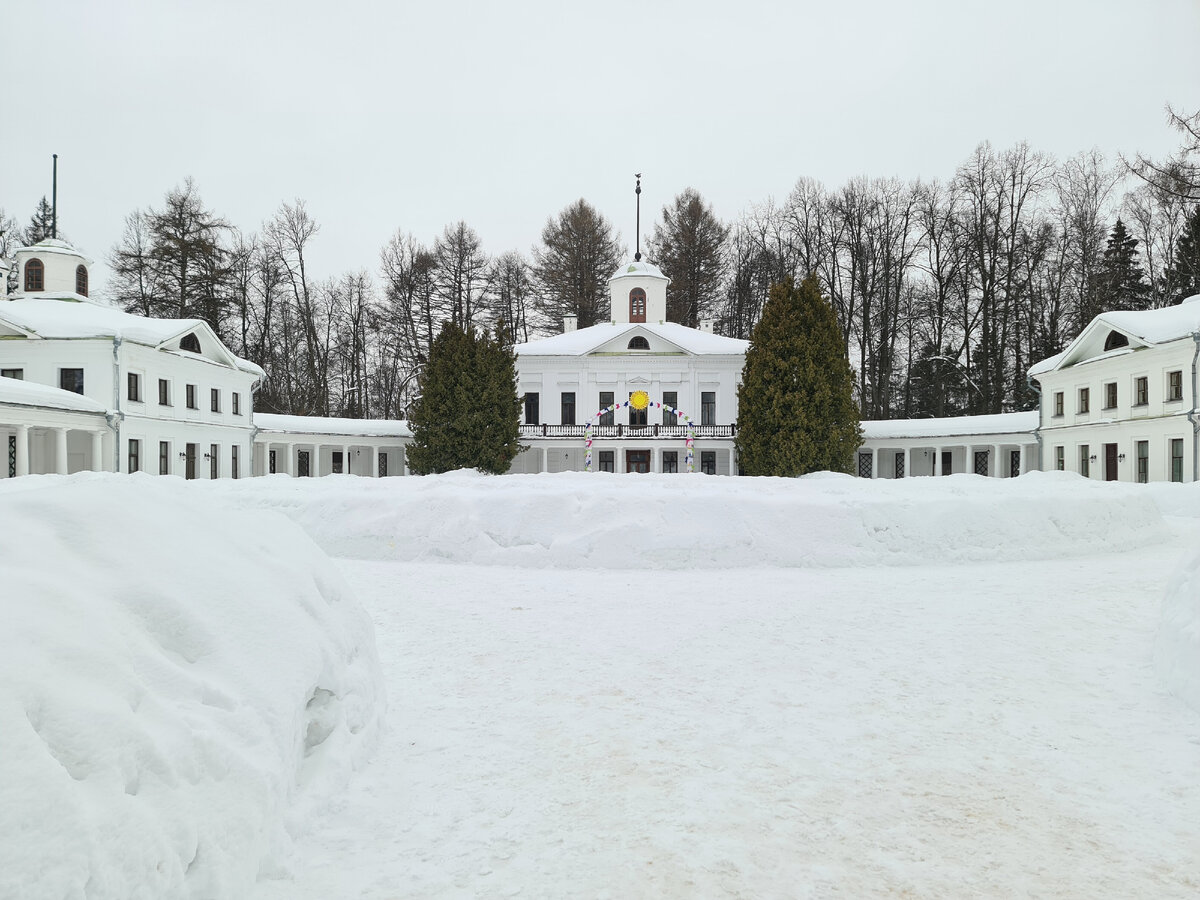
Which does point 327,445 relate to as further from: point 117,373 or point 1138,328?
point 1138,328

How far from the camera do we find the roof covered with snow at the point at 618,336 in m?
38.9

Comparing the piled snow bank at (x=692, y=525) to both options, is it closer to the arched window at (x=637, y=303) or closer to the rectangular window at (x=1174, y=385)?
the rectangular window at (x=1174, y=385)

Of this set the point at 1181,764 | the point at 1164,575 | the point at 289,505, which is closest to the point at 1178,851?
the point at 1181,764

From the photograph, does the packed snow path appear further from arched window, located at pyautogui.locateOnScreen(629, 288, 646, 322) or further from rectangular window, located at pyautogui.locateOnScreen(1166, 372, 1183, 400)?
arched window, located at pyautogui.locateOnScreen(629, 288, 646, 322)

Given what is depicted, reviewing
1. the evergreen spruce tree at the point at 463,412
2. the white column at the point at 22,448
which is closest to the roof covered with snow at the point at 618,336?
the evergreen spruce tree at the point at 463,412

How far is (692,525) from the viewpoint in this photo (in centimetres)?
1045

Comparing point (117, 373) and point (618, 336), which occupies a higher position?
point (618, 336)

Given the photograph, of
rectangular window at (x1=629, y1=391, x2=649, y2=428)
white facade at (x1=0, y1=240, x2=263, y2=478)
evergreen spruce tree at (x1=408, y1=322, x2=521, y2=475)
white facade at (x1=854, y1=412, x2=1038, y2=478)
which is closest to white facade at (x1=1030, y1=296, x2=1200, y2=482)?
white facade at (x1=854, y1=412, x2=1038, y2=478)

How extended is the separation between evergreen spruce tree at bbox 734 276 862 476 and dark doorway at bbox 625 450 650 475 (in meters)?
8.97

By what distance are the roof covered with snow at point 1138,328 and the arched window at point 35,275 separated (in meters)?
45.1

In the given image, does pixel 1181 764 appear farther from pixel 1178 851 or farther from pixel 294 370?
pixel 294 370

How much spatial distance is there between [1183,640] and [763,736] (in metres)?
3.08

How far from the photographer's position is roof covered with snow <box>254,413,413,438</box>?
113 ft

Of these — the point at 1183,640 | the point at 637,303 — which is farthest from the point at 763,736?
the point at 637,303
